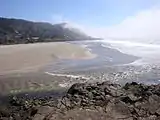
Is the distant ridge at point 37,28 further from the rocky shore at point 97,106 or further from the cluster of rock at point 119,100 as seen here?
the rocky shore at point 97,106

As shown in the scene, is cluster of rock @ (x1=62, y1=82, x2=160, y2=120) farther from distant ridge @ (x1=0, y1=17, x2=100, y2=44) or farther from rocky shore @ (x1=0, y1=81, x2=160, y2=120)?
distant ridge @ (x1=0, y1=17, x2=100, y2=44)

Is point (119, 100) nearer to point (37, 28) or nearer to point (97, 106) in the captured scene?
point (97, 106)

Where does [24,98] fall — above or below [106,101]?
below

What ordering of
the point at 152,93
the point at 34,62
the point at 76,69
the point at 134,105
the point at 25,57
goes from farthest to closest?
the point at 25,57 < the point at 34,62 < the point at 76,69 < the point at 152,93 < the point at 134,105

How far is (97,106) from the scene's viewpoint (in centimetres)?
998

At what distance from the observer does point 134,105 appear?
10.1 metres

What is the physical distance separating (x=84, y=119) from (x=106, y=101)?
5.36ft

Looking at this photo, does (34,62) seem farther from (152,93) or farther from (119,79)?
(152,93)

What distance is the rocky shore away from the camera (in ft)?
30.6

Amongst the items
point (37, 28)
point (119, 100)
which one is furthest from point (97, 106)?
point (37, 28)

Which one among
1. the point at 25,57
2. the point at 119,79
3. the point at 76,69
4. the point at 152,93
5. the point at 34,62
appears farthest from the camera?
the point at 25,57

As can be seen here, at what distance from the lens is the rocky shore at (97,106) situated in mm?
9312

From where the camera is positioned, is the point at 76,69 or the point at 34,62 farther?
the point at 34,62

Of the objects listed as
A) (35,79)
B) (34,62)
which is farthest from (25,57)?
(35,79)
